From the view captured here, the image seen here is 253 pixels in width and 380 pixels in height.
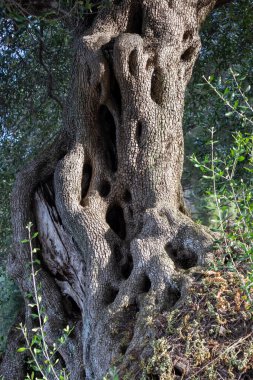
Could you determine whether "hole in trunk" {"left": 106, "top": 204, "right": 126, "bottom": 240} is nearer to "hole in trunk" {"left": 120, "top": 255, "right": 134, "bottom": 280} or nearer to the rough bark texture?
the rough bark texture

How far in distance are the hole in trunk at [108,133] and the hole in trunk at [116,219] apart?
518 mm

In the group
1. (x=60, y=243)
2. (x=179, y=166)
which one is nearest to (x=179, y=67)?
(x=179, y=166)

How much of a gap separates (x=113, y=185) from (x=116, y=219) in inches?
12.7

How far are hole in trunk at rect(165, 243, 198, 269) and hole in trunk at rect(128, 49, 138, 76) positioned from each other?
1849mm

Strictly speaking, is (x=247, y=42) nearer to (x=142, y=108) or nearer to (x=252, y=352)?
(x=142, y=108)

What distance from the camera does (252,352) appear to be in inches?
151

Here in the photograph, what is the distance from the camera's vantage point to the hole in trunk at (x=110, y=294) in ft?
16.8

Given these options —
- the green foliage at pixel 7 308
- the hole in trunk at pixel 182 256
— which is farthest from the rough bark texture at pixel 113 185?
the green foliage at pixel 7 308

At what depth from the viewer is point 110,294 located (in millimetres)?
5141

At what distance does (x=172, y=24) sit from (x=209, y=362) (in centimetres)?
379

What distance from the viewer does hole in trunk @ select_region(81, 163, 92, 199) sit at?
6.08 m

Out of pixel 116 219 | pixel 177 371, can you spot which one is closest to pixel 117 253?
pixel 116 219

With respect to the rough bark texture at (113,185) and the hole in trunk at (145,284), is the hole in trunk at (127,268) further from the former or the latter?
the hole in trunk at (145,284)

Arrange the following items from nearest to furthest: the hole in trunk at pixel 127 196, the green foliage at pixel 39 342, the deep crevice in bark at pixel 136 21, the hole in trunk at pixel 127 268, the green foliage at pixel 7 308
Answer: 1. the green foliage at pixel 39 342
2. the hole in trunk at pixel 127 268
3. the hole in trunk at pixel 127 196
4. the deep crevice in bark at pixel 136 21
5. the green foliage at pixel 7 308
